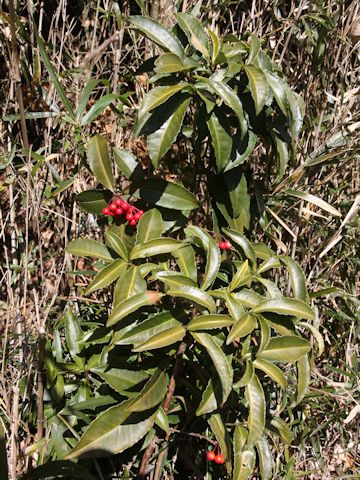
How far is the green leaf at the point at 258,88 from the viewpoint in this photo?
1.35m

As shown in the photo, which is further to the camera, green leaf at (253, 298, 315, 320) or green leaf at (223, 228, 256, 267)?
green leaf at (223, 228, 256, 267)

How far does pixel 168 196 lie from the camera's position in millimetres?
1503

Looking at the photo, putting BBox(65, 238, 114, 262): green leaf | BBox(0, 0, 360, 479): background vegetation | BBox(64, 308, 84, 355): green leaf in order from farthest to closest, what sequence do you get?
BBox(0, 0, 360, 479): background vegetation → BBox(64, 308, 84, 355): green leaf → BBox(65, 238, 114, 262): green leaf

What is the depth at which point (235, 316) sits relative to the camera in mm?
1319

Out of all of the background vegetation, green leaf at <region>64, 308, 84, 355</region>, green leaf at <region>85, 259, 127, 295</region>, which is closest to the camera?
green leaf at <region>85, 259, 127, 295</region>

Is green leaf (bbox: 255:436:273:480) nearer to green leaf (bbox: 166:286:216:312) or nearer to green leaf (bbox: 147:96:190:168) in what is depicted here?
green leaf (bbox: 166:286:216:312)

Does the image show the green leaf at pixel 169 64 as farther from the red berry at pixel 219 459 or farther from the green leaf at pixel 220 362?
the red berry at pixel 219 459

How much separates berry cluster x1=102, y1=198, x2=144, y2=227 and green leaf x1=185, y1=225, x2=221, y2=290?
0.14 meters

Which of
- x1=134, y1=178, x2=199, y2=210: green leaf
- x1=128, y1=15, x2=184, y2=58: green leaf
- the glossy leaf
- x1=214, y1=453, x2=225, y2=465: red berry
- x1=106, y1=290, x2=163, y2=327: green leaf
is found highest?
x1=128, y1=15, x2=184, y2=58: green leaf

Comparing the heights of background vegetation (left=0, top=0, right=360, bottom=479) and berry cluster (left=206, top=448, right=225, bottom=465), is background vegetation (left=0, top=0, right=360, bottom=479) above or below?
above

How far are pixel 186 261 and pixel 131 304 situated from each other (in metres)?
0.23

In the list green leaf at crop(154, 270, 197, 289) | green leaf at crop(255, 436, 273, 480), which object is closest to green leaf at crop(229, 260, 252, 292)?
green leaf at crop(154, 270, 197, 289)

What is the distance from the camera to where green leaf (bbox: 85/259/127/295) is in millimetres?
1356

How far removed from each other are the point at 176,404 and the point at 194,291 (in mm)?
484
